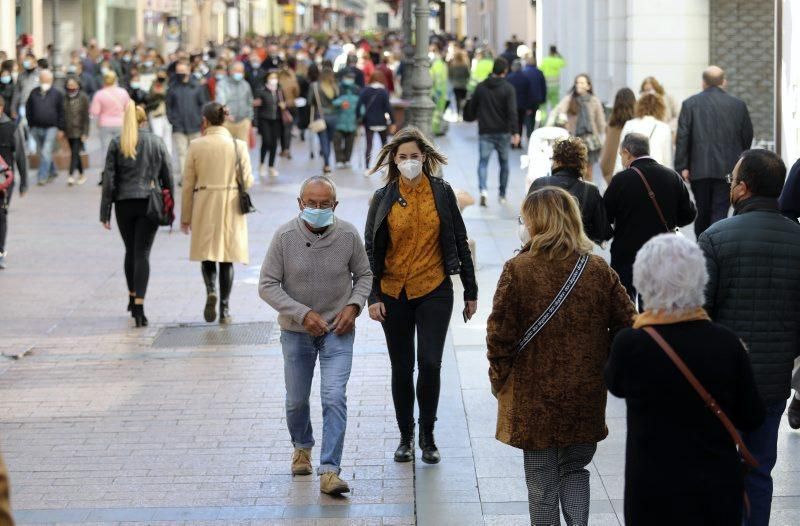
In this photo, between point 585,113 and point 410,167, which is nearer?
point 410,167

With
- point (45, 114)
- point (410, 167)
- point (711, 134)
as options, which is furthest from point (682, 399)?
point (45, 114)

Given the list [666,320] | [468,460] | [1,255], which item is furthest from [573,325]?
[1,255]

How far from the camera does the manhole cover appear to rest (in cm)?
1130

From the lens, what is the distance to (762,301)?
19.4 ft

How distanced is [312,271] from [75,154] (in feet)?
52.9

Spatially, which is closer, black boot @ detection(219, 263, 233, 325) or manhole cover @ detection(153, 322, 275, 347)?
manhole cover @ detection(153, 322, 275, 347)

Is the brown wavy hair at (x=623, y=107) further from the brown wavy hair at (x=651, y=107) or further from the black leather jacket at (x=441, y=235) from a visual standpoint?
the black leather jacket at (x=441, y=235)

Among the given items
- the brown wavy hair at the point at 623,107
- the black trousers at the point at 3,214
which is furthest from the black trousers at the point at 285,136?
the brown wavy hair at the point at 623,107

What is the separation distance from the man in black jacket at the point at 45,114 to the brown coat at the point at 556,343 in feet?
→ 56.7

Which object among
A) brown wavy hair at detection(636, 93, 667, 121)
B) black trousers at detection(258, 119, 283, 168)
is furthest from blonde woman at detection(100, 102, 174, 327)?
black trousers at detection(258, 119, 283, 168)

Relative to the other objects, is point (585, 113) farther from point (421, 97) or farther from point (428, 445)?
Result: point (428, 445)

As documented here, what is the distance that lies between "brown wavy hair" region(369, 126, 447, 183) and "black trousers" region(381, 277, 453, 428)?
1.89ft

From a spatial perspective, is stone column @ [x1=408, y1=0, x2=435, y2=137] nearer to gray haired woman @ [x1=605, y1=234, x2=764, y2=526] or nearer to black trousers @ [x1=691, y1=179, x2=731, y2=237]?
black trousers @ [x1=691, y1=179, x2=731, y2=237]

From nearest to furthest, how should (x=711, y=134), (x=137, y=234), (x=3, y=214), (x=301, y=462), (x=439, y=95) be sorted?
(x=301, y=462)
(x=137, y=234)
(x=711, y=134)
(x=3, y=214)
(x=439, y=95)
